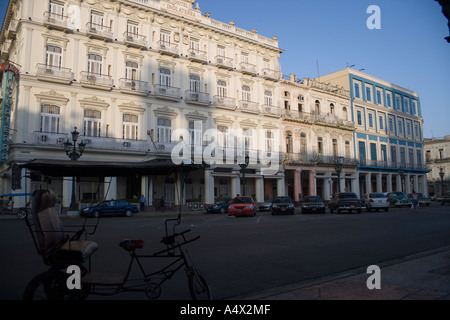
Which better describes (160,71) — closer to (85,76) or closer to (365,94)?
(85,76)

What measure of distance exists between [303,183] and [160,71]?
2328 cm

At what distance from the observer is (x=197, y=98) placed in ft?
106

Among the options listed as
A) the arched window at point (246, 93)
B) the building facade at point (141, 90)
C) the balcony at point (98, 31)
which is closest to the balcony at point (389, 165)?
the building facade at point (141, 90)

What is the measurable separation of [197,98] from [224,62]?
568 centimetres

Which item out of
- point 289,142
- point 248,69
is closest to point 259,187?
point 289,142

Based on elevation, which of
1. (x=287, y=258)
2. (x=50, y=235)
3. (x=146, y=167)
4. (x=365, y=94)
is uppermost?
(x=365, y=94)

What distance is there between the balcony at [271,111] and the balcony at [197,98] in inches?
291

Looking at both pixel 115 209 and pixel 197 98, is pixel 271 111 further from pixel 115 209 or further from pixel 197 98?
pixel 115 209

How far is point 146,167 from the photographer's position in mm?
8242

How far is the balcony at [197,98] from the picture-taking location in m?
31.9

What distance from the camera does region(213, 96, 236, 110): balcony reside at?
3381cm

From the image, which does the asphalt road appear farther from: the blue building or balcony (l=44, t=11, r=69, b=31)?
the blue building

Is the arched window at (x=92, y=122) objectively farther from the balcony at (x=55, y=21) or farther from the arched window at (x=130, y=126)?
the balcony at (x=55, y=21)
